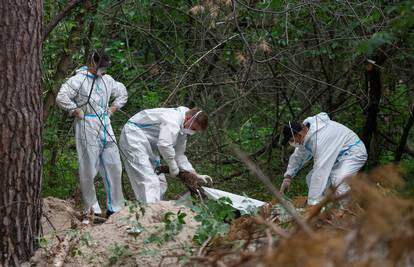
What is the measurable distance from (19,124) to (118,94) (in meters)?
3.38

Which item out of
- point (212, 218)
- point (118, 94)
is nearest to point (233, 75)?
point (118, 94)

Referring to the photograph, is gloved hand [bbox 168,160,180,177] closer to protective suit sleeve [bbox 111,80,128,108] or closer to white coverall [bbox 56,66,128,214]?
white coverall [bbox 56,66,128,214]

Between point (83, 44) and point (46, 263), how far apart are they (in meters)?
5.07

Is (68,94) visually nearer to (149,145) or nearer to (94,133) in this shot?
(94,133)

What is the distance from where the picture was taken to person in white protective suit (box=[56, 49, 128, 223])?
9117 mm

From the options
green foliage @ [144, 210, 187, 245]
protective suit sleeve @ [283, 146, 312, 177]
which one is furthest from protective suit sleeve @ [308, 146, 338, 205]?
green foliage @ [144, 210, 187, 245]

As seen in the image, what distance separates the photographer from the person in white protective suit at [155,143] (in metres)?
8.82

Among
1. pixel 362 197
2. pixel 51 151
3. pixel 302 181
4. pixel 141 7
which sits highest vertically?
pixel 141 7

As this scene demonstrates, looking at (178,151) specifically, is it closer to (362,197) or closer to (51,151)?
(51,151)

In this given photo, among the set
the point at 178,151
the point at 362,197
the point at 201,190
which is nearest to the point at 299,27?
the point at 178,151

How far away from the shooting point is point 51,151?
10.5 m

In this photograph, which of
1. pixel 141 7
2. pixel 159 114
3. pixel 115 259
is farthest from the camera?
pixel 141 7

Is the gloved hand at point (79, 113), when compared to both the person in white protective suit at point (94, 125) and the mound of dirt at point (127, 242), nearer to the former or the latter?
the person in white protective suit at point (94, 125)

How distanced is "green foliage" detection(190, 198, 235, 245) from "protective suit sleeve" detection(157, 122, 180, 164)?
91.8 inches
